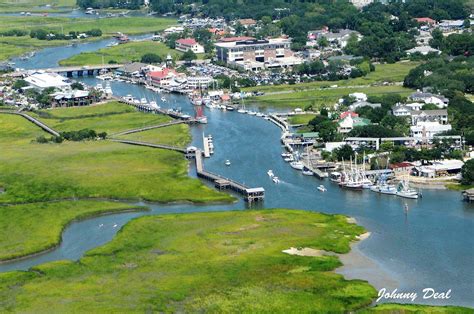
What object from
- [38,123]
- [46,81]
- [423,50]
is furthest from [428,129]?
[46,81]

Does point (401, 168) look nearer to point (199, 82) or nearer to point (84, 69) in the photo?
point (199, 82)

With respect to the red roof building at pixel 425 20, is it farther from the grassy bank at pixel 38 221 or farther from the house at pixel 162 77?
the grassy bank at pixel 38 221

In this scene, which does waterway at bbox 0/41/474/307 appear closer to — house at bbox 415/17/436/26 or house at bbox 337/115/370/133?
house at bbox 337/115/370/133

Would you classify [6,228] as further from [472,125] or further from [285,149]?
[472,125]

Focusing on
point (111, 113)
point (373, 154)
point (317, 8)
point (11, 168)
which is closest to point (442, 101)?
point (373, 154)

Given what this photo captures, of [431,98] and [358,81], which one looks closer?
[431,98]

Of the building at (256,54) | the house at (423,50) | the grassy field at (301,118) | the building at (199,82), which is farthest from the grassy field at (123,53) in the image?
the grassy field at (301,118)
